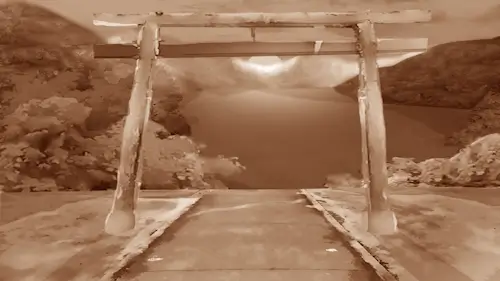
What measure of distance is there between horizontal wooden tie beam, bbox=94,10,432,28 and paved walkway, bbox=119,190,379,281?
124cm

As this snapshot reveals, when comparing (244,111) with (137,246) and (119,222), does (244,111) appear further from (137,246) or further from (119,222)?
(137,246)

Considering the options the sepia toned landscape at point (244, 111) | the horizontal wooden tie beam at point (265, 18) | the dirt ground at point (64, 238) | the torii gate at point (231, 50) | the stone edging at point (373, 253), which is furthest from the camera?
the sepia toned landscape at point (244, 111)

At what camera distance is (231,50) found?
300 centimetres

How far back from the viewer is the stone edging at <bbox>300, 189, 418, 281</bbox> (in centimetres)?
185

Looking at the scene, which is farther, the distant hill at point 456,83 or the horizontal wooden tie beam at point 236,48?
the distant hill at point 456,83

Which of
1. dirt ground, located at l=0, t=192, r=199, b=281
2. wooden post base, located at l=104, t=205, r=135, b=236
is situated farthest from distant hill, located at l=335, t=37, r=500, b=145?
wooden post base, located at l=104, t=205, r=135, b=236

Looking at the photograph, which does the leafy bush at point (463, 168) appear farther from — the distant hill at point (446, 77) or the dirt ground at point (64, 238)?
the dirt ground at point (64, 238)

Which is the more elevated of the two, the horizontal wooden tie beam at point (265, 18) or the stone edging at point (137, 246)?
the horizontal wooden tie beam at point (265, 18)

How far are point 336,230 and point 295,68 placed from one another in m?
2.74

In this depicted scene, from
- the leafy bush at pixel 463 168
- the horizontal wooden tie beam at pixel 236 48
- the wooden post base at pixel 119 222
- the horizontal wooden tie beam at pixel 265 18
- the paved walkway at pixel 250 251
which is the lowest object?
the paved walkway at pixel 250 251

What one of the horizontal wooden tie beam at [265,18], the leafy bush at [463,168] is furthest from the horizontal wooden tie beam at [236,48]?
the leafy bush at [463,168]

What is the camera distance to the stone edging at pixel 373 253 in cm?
185

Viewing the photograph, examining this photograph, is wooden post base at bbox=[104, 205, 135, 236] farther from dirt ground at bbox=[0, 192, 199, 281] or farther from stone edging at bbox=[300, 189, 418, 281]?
stone edging at bbox=[300, 189, 418, 281]

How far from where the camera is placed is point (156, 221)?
3027 mm
